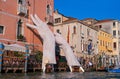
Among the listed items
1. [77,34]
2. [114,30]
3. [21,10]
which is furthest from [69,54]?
[114,30]

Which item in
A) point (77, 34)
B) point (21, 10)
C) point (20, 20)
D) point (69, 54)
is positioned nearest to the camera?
point (21, 10)

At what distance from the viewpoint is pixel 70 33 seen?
5650cm

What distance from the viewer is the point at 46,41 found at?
3148 centimetres

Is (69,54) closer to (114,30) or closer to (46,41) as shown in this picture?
(46,41)

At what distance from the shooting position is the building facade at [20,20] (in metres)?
30.2

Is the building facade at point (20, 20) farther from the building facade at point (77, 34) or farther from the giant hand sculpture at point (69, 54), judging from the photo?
the building facade at point (77, 34)

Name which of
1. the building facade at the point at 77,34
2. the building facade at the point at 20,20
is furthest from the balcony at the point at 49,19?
the building facade at the point at 77,34

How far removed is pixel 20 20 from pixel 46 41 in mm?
4568

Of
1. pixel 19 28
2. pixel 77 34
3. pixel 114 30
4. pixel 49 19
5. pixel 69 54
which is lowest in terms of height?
pixel 69 54

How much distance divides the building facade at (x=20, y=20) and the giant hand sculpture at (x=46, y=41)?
1.11 m

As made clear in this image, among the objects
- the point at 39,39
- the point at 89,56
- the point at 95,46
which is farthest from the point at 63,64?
the point at 95,46

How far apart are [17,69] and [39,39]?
9.86 metres

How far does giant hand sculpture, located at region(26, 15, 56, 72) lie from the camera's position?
30.2 meters

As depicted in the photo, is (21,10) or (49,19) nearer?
(21,10)
